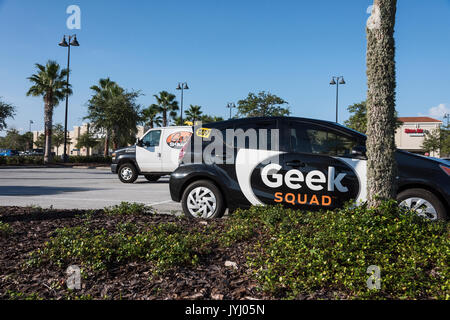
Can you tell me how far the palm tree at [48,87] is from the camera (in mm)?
34250

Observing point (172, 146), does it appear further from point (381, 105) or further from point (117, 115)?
point (117, 115)

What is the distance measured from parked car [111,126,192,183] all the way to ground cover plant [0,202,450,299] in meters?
9.12

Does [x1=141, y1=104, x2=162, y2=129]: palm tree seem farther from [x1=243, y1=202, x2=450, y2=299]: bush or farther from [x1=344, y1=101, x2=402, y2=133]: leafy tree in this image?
[x1=243, y1=202, x2=450, y2=299]: bush

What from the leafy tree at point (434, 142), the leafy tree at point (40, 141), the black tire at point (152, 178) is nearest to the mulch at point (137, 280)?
the black tire at point (152, 178)

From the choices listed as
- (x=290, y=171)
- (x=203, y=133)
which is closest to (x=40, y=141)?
(x=203, y=133)

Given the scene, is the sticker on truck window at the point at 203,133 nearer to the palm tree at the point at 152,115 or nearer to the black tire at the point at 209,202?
the black tire at the point at 209,202

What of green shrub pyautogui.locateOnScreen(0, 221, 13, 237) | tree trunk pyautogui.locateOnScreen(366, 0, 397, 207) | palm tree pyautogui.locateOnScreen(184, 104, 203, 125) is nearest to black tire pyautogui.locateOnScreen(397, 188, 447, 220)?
tree trunk pyautogui.locateOnScreen(366, 0, 397, 207)

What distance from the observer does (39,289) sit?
2891mm

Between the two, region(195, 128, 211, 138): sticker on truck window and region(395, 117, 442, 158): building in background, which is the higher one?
region(395, 117, 442, 158): building in background

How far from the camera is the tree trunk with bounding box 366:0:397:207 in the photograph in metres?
3.98

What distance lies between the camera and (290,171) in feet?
17.1

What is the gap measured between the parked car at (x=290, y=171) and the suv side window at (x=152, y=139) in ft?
26.2
